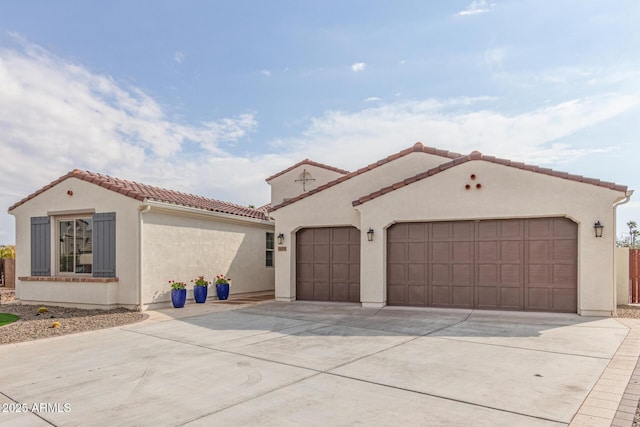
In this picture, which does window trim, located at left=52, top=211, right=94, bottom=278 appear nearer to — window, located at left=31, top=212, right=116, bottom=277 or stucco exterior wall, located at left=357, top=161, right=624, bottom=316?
window, located at left=31, top=212, right=116, bottom=277

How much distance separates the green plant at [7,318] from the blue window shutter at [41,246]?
205cm

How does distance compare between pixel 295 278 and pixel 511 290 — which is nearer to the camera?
pixel 511 290

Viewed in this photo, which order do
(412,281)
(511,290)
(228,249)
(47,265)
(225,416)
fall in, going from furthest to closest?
(228,249), (47,265), (412,281), (511,290), (225,416)

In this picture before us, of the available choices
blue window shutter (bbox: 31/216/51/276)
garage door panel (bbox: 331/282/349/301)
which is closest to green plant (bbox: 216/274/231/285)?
garage door panel (bbox: 331/282/349/301)

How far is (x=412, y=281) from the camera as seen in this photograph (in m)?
12.0

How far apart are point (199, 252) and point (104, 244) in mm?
3095

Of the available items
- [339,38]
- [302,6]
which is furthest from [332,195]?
[302,6]

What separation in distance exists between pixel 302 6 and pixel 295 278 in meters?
8.50

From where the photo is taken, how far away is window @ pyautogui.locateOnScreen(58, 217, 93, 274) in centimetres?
1309

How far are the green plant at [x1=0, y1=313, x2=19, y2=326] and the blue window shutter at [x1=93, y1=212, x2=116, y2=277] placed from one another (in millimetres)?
2258

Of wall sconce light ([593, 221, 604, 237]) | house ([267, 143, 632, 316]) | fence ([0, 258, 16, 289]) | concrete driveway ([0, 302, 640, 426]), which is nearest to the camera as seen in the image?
concrete driveway ([0, 302, 640, 426])

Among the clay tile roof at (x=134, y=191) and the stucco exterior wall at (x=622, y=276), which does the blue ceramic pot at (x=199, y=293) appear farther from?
the stucco exterior wall at (x=622, y=276)

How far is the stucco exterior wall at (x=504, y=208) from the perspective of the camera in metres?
10.1

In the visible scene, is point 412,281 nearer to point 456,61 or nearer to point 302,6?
point 456,61
